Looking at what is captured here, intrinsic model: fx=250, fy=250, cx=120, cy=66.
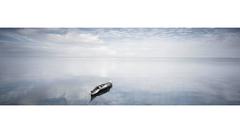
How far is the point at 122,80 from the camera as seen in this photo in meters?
2.64

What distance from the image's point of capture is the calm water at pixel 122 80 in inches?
101

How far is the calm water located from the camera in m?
2.57
